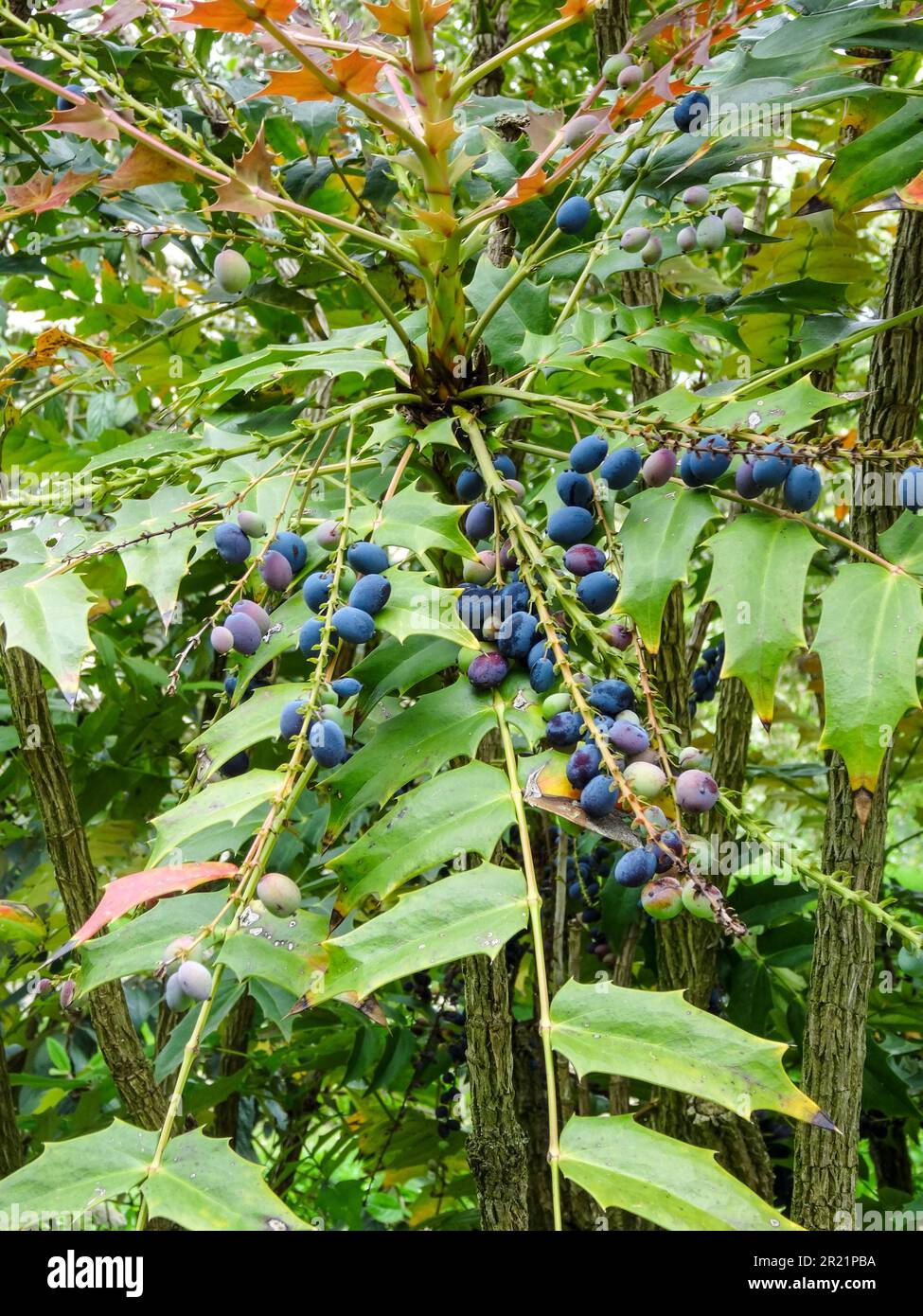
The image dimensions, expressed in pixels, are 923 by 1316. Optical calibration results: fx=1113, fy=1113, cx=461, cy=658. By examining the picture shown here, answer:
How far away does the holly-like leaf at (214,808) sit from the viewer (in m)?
0.73

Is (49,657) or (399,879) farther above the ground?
(49,657)

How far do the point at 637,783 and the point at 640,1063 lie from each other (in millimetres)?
177

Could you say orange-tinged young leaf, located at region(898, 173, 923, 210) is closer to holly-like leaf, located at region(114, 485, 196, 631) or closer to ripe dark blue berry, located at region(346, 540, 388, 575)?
ripe dark blue berry, located at region(346, 540, 388, 575)

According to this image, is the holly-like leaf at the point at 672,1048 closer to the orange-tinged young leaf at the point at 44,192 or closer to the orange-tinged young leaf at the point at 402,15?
the orange-tinged young leaf at the point at 402,15

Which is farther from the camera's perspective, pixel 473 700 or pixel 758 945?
pixel 758 945

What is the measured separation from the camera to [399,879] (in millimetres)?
745

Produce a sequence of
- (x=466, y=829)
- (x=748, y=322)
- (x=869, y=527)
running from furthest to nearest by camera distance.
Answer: (x=748, y=322) → (x=869, y=527) → (x=466, y=829)

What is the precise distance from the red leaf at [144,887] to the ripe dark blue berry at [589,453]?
16.9 inches

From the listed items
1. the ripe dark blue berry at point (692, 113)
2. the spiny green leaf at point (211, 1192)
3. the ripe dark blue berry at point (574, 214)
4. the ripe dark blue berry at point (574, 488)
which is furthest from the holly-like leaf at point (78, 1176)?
the ripe dark blue berry at point (692, 113)

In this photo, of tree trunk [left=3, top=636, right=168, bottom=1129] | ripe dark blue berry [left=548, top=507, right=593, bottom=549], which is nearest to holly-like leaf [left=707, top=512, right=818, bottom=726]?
ripe dark blue berry [left=548, top=507, right=593, bottom=549]

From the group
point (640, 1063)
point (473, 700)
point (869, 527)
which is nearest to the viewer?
point (640, 1063)

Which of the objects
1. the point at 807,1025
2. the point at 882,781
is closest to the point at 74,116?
the point at 882,781
